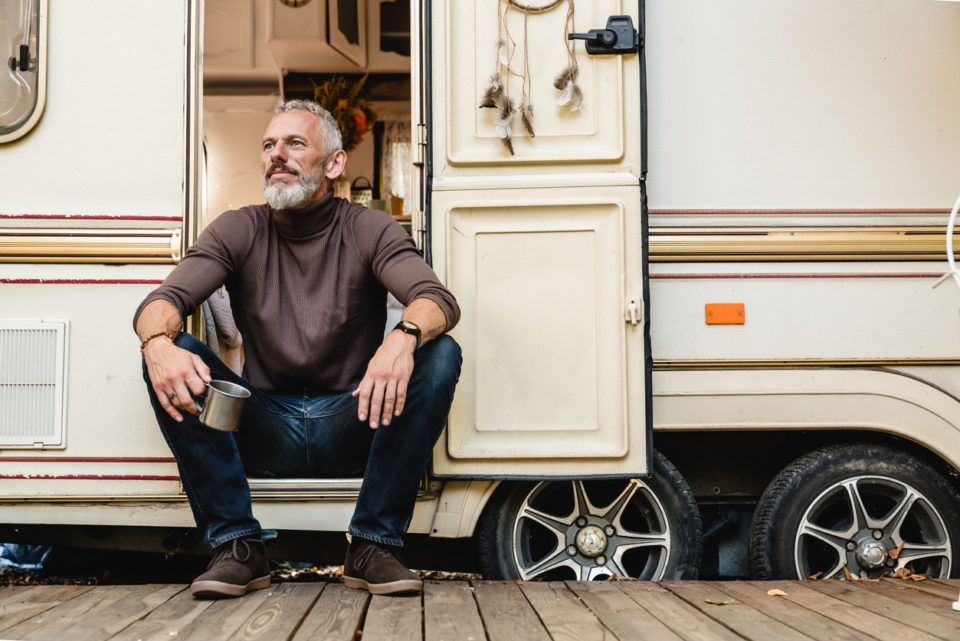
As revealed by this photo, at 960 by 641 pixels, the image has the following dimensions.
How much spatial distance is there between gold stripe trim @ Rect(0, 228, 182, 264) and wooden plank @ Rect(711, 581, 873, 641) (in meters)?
1.93

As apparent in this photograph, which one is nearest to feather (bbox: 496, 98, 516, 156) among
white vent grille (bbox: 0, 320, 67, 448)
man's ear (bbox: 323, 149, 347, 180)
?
man's ear (bbox: 323, 149, 347, 180)

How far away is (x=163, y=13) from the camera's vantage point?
2822mm

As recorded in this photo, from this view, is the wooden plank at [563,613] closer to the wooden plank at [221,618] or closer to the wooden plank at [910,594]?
the wooden plank at [221,618]

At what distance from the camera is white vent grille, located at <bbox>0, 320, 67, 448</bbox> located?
9.00 feet

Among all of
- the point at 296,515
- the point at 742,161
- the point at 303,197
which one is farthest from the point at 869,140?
the point at 296,515

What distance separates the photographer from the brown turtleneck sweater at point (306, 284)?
8.90ft

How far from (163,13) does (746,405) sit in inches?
87.2

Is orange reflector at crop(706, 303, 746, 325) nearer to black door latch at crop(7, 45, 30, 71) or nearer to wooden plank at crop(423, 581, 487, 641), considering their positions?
wooden plank at crop(423, 581, 487, 641)

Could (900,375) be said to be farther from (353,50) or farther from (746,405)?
(353,50)

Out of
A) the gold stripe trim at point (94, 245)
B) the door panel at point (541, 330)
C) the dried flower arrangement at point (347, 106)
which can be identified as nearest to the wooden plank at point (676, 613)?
the door panel at point (541, 330)

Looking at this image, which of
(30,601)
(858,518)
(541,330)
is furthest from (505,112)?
(30,601)

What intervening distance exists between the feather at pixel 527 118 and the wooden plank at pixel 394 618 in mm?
1422

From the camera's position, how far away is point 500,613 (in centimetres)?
222

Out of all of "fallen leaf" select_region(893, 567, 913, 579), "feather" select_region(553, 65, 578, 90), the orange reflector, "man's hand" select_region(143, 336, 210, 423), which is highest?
"feather" select_region(553, 65, 578, 90)
